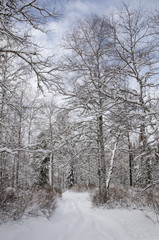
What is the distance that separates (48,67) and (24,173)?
10.9 m

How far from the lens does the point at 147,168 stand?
142 inches

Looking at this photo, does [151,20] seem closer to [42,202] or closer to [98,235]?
[98,235]

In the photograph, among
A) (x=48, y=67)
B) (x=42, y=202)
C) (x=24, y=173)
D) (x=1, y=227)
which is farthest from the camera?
(x=24, y=173)

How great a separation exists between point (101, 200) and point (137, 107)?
5.82 metres

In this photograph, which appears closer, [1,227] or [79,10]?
[1,227]

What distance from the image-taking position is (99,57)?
804 centimetres

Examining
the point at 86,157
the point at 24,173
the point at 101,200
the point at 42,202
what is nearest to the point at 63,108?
the point at 86,157

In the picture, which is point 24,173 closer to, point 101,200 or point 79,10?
point 101,200

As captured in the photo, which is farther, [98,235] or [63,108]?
[63,108]

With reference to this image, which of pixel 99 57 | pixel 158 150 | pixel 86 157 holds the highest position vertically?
pixel 99 57

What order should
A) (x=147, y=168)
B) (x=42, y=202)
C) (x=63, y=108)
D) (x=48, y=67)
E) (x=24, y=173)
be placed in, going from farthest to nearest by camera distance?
(x=24, y=173) → (x=63, y=108) → (x=42, y=202) → (x=48, y=67) → (x=147, y=168)

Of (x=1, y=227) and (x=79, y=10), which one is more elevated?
(x=79, y=10)

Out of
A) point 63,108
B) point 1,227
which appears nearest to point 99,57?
point 63,108

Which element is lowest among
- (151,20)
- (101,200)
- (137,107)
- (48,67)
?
(101,200)
